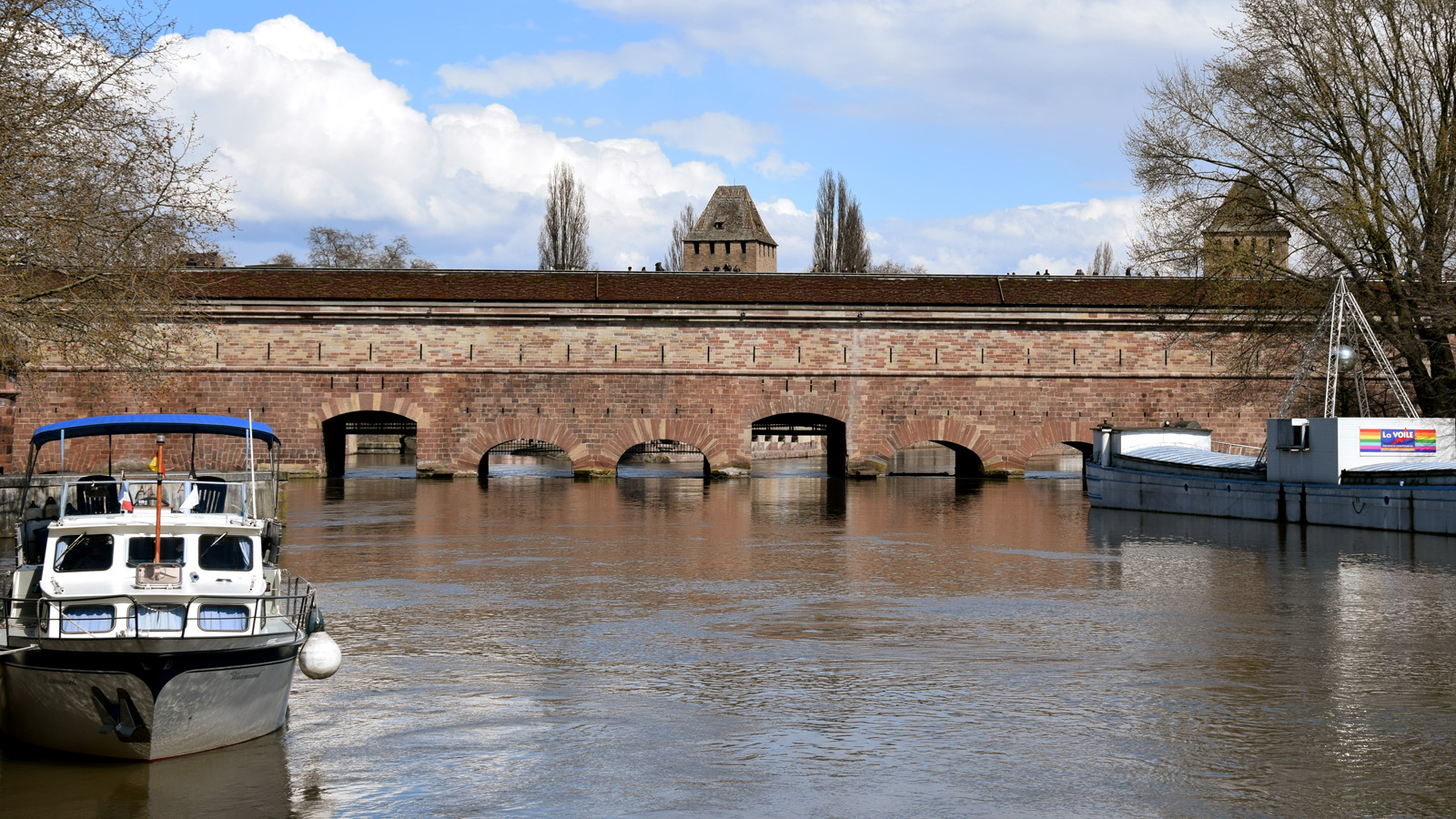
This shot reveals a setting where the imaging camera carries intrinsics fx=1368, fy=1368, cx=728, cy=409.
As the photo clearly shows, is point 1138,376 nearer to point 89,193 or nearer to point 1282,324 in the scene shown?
point 1282,324

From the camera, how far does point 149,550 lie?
1152 cm

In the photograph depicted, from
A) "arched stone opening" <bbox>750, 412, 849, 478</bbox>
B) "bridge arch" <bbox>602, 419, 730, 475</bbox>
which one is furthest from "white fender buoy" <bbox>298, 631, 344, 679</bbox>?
"arched stone opening" <bbox>750, 412, 849, 478</bbox>

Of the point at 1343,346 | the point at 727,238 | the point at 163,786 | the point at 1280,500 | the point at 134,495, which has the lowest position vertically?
the point at 163,786

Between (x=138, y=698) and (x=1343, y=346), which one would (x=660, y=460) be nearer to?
(x=1343, y=346)

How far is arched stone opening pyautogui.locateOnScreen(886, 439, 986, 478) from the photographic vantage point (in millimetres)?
47219

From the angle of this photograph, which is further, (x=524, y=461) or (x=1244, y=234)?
(x=524, y=461)

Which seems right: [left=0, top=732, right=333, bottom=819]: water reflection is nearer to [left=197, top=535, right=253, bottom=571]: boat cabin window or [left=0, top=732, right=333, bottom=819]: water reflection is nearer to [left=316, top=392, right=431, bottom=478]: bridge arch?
[left=197, top=535, right=253, bottom=571]: boat cabin window

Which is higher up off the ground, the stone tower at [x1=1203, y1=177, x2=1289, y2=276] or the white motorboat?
the stone tower at [x1=1203, y1=177, x2=1289, y2=276]

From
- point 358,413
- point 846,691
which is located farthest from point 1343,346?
point 358,413

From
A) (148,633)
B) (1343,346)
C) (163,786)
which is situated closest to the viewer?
(163,786)

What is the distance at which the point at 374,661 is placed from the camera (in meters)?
12.9

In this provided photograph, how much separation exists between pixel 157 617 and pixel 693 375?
1341 inches

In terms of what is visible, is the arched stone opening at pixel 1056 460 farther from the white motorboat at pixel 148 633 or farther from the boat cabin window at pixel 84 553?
the boat cabin window at pixel 84 553

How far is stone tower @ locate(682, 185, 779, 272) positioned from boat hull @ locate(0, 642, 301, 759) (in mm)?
73811
